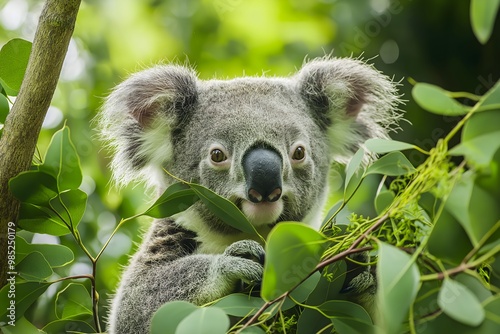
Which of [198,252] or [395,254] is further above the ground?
[395,254]

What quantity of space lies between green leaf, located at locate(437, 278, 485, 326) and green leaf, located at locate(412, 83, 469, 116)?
12.9 inches

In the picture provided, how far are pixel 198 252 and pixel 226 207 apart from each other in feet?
2.69

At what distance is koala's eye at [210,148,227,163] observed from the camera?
261 centimetres

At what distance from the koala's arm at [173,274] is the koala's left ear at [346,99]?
2.77ft

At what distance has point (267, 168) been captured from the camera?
91.3 inches

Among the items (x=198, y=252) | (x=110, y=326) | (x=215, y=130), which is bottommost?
(x=110, y=326)

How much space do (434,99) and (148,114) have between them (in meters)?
1.91

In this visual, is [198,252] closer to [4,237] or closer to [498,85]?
[4,237]

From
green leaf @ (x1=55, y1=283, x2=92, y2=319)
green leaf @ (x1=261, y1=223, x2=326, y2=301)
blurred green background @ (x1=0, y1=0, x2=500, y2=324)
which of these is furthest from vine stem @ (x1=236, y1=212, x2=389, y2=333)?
blurred green background @ (x1=0, y1=0, x2=500, y2=324)

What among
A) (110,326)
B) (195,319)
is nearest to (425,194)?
(195,319)

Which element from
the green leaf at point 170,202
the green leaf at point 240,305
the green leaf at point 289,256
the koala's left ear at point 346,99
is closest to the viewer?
the green leaf at point 289,256

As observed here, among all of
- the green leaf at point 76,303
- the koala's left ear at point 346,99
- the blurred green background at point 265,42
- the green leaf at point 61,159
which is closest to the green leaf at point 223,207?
the green leaf at point 61,159

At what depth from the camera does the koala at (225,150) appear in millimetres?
2383

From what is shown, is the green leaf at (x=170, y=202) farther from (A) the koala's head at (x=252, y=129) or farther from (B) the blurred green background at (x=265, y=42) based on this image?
(B) the blurred green background at (x=265, y=42)
